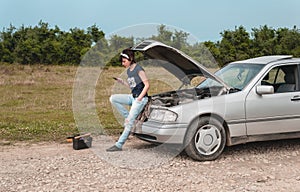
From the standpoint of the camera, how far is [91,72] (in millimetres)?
8609

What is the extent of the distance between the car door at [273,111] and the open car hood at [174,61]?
22.2 inches

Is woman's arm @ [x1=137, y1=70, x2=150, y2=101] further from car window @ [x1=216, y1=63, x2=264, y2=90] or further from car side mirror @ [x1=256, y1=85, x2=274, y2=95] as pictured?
car side mirror @ [x1=256, y1=85, x2=274, y2=95]

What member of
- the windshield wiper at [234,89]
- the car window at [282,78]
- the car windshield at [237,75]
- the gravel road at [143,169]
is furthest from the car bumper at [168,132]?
the car window at [282,78]

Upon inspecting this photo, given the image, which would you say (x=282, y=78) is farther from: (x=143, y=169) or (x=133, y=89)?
(x=143, y=169)

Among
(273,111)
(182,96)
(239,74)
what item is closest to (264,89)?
(273,111)

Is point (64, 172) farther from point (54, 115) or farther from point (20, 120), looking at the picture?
point (54, 115)

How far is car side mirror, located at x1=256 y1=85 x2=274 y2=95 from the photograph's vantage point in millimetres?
6801

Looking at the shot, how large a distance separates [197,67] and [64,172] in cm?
289

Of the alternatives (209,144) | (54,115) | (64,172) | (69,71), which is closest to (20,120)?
(54,115)

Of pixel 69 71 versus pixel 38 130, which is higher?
pixel 69 71

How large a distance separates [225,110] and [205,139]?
1.93 ft

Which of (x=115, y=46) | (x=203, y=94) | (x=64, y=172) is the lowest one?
(x=64, y=172)

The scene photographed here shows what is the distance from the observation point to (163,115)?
6.80 metres

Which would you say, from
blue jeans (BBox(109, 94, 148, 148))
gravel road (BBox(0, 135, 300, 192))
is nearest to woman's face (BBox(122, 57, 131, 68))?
blue jeans (BBox(109, 94, 148, 148))
